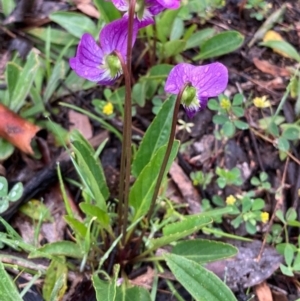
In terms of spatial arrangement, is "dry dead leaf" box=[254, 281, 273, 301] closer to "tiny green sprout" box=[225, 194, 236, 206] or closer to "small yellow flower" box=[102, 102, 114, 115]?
"tiny green sprout" box=[225, 194, 236, 206]

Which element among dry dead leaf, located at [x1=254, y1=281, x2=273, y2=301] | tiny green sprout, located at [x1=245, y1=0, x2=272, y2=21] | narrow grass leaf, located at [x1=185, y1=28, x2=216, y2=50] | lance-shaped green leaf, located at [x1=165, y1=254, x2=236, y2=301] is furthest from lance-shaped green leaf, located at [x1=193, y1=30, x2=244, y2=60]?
lance-shaped green leaf, located at [x1=165, y1=254, x2=236, y2=301]

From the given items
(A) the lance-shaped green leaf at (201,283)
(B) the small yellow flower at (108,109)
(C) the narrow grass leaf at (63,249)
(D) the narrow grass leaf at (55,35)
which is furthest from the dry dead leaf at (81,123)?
(A) the lance-shaped green leaf at (201,283)

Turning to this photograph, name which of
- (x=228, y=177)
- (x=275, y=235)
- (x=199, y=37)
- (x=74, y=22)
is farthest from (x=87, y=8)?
(x=275, y=235)

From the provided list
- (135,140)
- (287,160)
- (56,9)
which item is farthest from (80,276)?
(56,9)

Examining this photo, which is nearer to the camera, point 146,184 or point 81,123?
point 146,184

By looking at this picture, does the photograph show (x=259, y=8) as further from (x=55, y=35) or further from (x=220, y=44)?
(x=55, y=35)
